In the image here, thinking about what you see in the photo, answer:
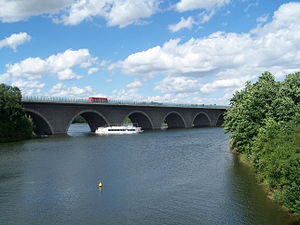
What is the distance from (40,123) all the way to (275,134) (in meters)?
71.4

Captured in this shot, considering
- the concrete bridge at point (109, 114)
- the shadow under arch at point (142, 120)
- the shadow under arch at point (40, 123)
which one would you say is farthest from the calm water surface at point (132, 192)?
the shadow under arch at point (142, 120)

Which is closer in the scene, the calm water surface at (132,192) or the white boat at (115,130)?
the calm water surface at (132,192)

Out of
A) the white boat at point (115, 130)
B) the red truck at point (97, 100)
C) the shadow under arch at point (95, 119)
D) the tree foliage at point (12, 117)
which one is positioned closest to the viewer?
the tree foliage at point (12, 117)

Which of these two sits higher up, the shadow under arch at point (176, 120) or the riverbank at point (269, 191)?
the shadow under arch at point (176, 120)

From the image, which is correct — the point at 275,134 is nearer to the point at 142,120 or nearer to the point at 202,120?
the point at 142,120

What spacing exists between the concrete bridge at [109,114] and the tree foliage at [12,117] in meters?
4.84

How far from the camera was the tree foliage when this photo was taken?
7131 centimetres

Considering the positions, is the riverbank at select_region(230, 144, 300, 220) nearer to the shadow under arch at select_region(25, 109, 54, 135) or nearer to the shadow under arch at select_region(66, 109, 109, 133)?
the shadow under arch at select_region(25, 109, 54, 135)

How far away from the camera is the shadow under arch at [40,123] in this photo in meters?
83.9

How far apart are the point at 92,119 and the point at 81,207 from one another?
276ft

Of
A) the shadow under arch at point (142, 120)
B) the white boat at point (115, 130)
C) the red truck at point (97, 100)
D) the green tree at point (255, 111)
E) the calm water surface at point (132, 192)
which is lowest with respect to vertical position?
the calm water surface at point (132, 192)

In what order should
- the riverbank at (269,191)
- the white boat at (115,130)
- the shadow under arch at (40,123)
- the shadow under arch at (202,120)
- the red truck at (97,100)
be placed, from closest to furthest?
1. the riverbank at (269,191)
2. the shadow under arch at (40,123)
3. the white boat at (115,130)
4. the red truck at (97,100)
5. the shadow under arch at (202,120)

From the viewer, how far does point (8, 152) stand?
55.6m

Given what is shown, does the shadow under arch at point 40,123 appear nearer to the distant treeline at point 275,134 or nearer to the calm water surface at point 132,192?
the calm water surface at point 132,192
